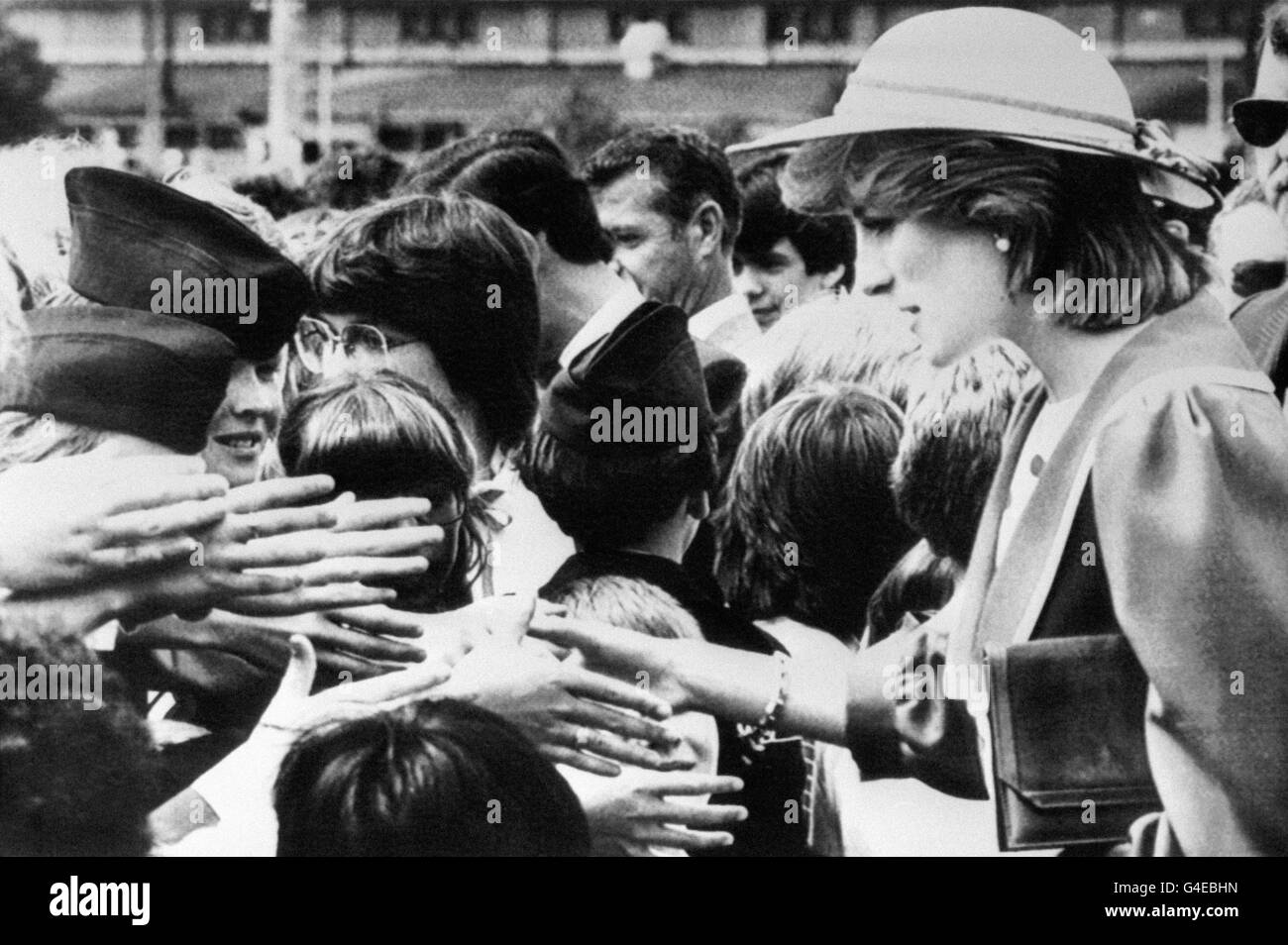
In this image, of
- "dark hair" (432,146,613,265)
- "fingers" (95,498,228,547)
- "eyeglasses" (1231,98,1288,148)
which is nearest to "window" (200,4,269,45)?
"dark hair" (432,146,613,265)

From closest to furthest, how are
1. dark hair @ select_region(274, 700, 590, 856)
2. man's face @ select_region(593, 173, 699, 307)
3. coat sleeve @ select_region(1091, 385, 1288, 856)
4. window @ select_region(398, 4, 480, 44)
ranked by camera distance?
1. dark hair @ select_region(274, 700, 590, 856)
2. coat sleeve @ select_region(1091, 385, 1288, 856)
3. man's face @ select_region(593, 173, 699, 307)
4. window @ select_region(398, 4, 480, 44)

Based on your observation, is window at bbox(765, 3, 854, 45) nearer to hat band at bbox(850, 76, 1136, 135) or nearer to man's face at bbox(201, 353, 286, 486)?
hat band at bbox(850, 76, 1136, 135)

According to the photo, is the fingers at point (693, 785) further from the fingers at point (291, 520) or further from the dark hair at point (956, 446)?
the fingers at point (291, 520)

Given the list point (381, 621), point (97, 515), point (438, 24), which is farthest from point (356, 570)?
point (438, 24)

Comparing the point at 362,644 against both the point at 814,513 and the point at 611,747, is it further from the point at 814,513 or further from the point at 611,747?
the point at 814,513

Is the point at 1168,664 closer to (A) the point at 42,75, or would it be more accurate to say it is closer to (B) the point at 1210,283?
(B) the point at 1210,283

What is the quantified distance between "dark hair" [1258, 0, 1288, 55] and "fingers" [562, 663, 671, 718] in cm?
221

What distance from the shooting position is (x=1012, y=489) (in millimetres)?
4844

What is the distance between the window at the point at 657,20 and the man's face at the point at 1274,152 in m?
1.43

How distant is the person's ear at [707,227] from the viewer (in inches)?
195

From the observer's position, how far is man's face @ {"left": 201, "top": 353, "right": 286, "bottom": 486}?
490 centimetres

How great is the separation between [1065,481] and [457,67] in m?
1.81

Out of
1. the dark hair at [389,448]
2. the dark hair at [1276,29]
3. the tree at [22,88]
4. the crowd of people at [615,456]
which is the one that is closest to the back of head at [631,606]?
the crowd of people at [615,456]

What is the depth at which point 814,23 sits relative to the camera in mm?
4965
